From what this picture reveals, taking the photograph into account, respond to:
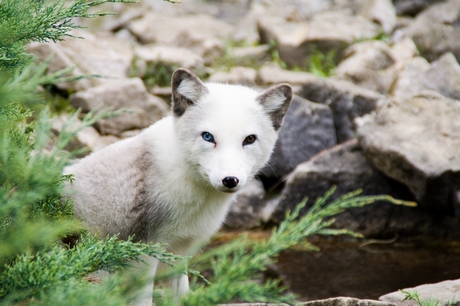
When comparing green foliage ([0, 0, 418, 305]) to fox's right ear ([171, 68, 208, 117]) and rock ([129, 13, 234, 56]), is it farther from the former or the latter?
rock ([129, 13, 234, 56])

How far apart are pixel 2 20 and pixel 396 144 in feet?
15.1

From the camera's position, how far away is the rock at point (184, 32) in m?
10.2

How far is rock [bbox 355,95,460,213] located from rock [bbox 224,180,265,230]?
147cm

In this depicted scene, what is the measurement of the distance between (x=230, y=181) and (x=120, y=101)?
14.5 ft

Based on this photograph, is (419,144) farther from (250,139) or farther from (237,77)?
(237,77)

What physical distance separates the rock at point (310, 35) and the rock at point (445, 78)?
239 cm

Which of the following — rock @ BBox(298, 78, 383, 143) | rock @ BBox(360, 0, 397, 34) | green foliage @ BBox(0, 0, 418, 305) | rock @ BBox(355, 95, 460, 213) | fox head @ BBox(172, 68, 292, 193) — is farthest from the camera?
rock @ BBox(360, 0, 397, 34)

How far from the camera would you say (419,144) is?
19.2 feet

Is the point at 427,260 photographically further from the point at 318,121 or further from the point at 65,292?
the point at 65,292

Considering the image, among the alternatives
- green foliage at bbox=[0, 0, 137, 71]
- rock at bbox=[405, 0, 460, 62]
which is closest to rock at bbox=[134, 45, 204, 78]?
rock at bbox=[405, 0, 460, 62]

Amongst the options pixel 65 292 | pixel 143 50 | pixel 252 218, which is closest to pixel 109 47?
pixel 143 50

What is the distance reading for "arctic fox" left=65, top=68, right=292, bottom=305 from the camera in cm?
367

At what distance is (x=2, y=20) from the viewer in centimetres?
222

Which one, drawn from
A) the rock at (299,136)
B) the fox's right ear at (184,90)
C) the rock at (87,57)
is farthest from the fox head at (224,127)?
the rock at (87,57)
